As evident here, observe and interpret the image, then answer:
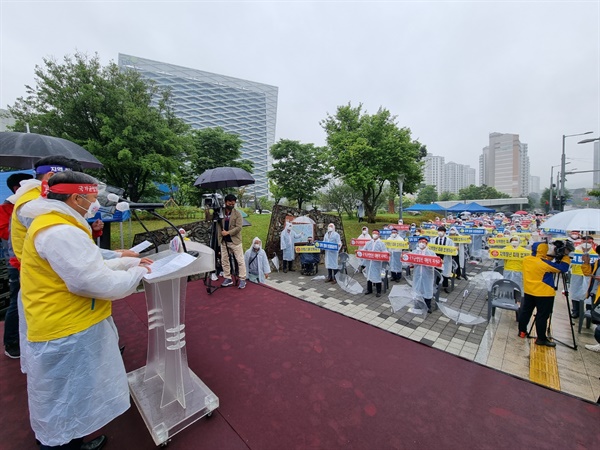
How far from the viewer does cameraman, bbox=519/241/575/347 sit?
3543mm

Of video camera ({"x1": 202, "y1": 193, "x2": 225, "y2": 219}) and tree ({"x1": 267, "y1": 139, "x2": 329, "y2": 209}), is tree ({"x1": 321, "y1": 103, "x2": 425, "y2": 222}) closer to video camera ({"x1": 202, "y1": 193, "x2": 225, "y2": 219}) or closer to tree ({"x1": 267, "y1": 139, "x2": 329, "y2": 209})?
tree ({"x1": 267, "y1": 139, "x2": 329, "y2": 209})

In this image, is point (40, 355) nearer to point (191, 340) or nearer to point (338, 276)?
point (191, 340)

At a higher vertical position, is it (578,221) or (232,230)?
(578,221)

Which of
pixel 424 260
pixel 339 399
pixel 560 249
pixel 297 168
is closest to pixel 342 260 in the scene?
pixel 424 260

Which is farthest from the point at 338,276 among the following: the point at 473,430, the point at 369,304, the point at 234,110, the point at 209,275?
the point at 234,110

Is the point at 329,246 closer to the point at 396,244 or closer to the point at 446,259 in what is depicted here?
the point at 396,244

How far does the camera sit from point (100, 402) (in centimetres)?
152

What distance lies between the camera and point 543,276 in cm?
359

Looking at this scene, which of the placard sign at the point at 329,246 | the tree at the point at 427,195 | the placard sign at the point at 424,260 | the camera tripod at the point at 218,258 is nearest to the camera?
the camera tripod at the point at 218,258

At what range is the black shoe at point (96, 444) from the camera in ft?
5.46

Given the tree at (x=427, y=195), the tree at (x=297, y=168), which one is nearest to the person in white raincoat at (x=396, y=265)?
the tree at (x=297, y=168)

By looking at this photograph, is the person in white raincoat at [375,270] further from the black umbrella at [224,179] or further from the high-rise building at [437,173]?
the high-rise building at [437,173]

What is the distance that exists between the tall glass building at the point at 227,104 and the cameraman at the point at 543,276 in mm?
67969

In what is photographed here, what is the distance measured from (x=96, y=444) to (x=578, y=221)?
19.6ft
